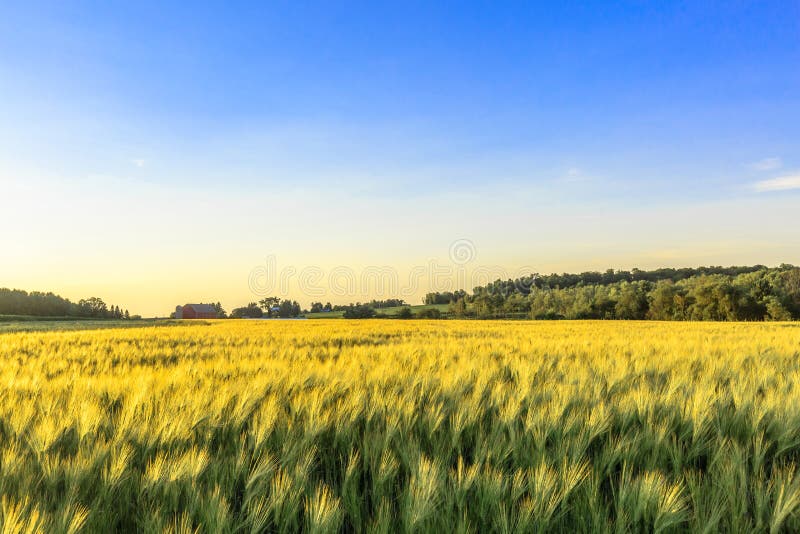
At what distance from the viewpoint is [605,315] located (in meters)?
66.2

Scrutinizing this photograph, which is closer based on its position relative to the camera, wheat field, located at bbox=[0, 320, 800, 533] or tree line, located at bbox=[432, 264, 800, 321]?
wheat field, located at bbox=[0, 320, 800, 533]

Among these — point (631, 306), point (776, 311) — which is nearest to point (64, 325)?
point (631, 306)

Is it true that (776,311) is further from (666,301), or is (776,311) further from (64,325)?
(64,325)

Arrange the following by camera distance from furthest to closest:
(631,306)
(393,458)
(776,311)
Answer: (631,306) → (776,311) → (393,458)

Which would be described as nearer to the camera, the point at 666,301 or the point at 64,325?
the point at 64,325

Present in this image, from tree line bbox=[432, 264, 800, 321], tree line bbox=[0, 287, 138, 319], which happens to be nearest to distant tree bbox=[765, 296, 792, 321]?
tree line bbox=[432, 264, 800, 321]

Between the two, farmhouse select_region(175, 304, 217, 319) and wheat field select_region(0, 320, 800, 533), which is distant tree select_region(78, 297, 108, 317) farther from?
wheat field select_region(0, 320, 800, 533)

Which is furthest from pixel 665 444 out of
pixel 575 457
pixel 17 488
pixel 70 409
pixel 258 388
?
pixel 70 409

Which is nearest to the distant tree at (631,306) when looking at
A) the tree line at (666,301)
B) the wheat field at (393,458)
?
the tree line at (666,301)

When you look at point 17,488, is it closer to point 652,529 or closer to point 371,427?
point 371,427

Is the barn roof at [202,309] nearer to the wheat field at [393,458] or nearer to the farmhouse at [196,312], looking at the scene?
the farmhouse at [196,312]

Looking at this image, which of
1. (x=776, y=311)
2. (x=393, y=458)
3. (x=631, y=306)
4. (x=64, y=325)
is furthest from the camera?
(x=631, y=306)

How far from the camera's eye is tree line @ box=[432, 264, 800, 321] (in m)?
56.7

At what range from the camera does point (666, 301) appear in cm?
6212
